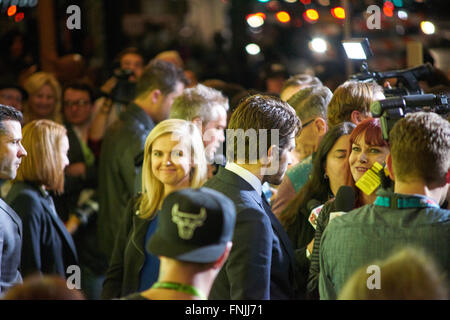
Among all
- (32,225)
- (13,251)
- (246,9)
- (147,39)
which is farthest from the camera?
(147,39)

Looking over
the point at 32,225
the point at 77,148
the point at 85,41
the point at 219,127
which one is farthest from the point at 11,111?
the point at 85,41

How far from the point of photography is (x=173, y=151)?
3793 mm

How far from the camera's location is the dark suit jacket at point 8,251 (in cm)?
337

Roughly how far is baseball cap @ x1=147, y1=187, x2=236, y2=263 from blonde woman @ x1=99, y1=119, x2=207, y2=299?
1.46m

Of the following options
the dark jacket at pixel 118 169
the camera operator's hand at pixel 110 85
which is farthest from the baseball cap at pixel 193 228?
the camera operator's hand at pixel 110 85

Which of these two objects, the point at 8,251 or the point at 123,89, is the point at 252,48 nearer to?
the point at 123,89

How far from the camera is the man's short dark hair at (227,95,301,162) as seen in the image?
118 inches

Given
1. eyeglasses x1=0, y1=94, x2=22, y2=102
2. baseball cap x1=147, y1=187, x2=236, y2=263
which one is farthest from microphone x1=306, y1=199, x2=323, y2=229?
eyeglasses x1=0, y1=94, x2=22, y2=102

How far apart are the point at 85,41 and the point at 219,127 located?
482 centimetres

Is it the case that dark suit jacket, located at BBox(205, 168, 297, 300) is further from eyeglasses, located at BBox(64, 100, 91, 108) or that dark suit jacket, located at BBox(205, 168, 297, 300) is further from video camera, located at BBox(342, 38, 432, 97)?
eyeglasses, located at BBox(64, 100, 91, 108)

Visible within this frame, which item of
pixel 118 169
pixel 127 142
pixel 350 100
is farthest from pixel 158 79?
pixel 350 100

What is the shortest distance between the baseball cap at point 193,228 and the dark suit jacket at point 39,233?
2.08m
